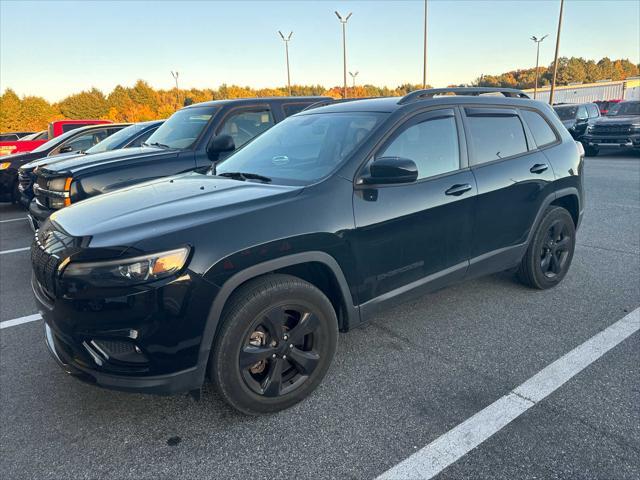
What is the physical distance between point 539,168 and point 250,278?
2.80 meters

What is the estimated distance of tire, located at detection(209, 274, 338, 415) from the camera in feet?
7.51

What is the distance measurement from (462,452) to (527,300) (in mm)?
2157

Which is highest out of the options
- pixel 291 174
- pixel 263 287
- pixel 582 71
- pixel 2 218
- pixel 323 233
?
pixel 582 71

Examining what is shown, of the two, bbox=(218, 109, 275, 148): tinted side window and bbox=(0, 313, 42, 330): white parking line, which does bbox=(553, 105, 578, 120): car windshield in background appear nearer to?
bbox=(218, 109, 275, 148): tinted side window

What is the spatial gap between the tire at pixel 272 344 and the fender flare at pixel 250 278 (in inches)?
2.5

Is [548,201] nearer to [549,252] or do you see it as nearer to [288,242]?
[549,252]

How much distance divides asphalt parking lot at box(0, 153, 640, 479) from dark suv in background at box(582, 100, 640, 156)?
41.8 feet

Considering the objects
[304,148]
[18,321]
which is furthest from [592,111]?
[18,321]

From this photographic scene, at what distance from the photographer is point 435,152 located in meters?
3.24

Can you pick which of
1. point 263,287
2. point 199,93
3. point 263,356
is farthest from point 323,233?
point 199,93

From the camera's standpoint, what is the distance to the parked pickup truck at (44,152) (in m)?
9.05

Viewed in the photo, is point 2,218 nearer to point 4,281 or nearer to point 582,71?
point 4,281

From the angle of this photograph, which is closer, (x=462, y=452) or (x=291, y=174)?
(x=462, y=452)

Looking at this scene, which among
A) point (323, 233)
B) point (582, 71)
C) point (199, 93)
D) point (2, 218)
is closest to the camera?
point (323, 233)
